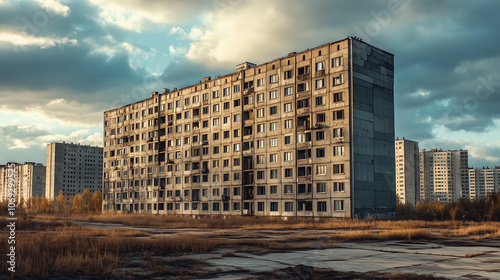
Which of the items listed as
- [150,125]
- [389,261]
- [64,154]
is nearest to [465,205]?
[389,261]

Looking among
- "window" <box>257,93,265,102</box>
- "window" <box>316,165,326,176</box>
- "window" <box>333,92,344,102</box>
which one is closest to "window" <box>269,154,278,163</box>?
"window" <box>316,165,326,176</box>

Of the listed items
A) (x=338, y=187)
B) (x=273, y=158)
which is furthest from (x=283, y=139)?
(x=338, y=187)

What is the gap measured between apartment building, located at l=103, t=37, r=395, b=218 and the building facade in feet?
373

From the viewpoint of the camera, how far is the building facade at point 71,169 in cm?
18212

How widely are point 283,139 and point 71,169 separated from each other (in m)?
151

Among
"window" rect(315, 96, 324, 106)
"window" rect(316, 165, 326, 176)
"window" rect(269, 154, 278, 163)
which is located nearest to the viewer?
"window" rect(316, 165, 326, 176)

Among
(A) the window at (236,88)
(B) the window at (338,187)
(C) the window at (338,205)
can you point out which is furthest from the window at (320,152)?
(A) the window at (236,88)

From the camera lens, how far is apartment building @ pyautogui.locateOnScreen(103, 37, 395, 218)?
53969 mm

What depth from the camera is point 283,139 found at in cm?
6091

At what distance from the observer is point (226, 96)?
70875 mm

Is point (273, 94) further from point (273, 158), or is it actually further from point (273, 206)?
point (273, 206)

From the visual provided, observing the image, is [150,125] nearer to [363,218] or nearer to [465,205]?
[363,218]

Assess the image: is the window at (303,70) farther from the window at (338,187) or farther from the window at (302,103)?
the window at (338,187)

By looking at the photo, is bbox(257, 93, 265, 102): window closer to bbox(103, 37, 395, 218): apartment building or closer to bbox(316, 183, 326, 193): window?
bbox(103, 37, 395, 218): apartment building
